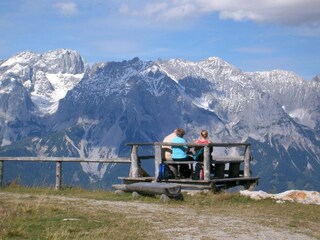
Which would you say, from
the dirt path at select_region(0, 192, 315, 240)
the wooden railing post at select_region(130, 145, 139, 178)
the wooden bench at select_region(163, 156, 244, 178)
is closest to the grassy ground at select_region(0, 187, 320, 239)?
the dirt path at select_region(0, 192, 315, 240)

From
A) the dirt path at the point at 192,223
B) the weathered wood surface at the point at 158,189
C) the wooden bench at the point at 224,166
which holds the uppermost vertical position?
the wooden bench at the point at 224,166

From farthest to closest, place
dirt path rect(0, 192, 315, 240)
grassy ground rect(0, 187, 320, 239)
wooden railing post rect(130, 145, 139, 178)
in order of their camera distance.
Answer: wooden railing post rect(130, 145, 139, 178) → dirt path rect(0, 192, 315, 240) → grassy ground rect(0, 187, 320, 239)

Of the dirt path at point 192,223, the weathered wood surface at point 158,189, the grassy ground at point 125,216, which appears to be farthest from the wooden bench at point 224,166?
the dirt path at point 192,223

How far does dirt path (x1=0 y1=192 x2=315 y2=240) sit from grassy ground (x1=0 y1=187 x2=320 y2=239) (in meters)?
0.03

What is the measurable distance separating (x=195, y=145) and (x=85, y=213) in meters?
8.58

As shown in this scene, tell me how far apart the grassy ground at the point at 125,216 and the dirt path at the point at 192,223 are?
3 centimetres

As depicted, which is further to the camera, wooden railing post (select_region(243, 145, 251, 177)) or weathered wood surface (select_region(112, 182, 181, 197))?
wooden railing post (select_region(243, 145, 251, 177))

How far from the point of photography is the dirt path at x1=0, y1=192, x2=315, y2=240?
1322 centimetres

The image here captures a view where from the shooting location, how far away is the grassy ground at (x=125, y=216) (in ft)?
41.5

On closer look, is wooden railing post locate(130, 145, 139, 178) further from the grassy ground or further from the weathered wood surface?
the weathered wood surface

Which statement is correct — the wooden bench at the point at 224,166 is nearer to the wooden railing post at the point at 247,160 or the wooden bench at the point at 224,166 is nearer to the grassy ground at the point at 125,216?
the wooden railing post at the point at 247,160

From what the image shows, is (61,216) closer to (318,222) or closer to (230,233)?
(230,233)

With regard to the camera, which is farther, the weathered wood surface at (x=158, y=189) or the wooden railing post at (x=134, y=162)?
the wooden railing post at (x=134, y=162)

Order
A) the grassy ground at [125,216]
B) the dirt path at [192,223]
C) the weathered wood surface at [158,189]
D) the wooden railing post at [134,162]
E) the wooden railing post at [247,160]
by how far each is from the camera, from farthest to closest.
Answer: the wooden railing post at [247,160], the wooden railing post at [134,162], the weathered wood surface at [158,189], the dirt path at [192,223], the grassy ground at [125,216]
